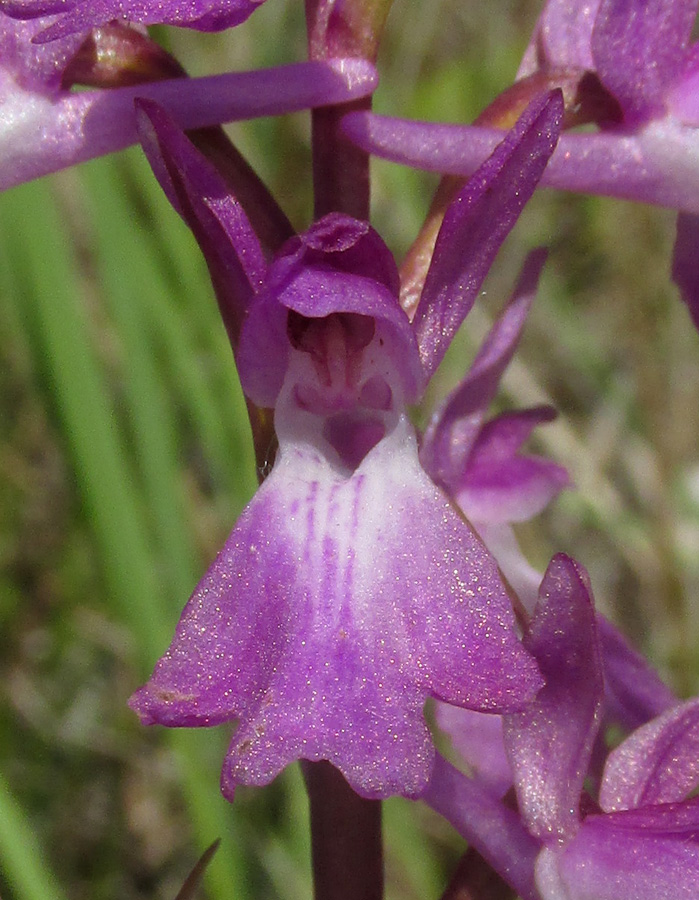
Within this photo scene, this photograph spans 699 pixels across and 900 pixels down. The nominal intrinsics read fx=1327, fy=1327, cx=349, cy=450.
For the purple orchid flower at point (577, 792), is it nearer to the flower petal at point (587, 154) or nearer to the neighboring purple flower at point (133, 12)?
the flower petal at point (587, 154)

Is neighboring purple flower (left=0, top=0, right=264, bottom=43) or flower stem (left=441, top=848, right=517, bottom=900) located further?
flower stem (left=441, top=848, right=517, bottom=900)

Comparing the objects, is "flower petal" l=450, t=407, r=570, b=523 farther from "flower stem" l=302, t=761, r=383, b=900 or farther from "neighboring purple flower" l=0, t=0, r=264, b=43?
"neighboring purple flower" l=0, t=0, r=264, b=43

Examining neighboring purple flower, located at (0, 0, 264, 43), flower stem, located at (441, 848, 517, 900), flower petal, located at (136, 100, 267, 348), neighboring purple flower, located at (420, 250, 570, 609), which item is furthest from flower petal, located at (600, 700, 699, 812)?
neighboring purple flower, located at (0, 0, 264, 43)

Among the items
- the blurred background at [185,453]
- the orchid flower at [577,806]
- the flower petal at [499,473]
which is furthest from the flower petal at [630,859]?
the blurred background at [185,453]

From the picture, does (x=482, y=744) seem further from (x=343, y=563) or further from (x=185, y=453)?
(x=185, y=453)

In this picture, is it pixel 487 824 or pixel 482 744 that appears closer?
pixel 487 824

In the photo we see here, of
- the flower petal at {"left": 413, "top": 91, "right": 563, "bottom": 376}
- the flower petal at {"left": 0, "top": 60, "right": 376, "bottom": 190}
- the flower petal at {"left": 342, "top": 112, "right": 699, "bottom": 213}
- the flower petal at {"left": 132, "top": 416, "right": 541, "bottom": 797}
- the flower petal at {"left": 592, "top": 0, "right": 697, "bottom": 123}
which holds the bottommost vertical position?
the flower petal at {"left": 132, "top": 416, "right": 541, "bottom": 797}

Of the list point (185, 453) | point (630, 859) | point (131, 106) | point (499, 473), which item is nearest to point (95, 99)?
point (131, 106)
